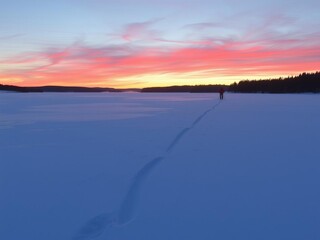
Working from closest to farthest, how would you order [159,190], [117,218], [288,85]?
[117,218] < [159,190] < [288,85]

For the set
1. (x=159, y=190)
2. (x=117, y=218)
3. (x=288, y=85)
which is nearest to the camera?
(x=117, y=218)

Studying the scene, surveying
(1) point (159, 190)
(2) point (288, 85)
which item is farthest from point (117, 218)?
(2) point (288, 85)

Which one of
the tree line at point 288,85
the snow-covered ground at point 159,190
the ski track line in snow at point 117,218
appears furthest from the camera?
the tree line at point 288,85

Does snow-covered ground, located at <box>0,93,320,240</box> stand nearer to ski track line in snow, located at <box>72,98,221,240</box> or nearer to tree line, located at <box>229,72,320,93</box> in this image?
ski track line in snow, located at <box>72,98,221,240</box>

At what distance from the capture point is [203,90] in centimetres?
15675

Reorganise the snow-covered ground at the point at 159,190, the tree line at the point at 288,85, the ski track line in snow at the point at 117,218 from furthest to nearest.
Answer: the tree line at the point at 288,85 → the snow-covered ground at the point at 159,190 → the ski track line in snow at the point at 117,218

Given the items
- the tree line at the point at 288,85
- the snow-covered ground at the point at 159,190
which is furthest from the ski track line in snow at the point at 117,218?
the tree line at the point at 288,85

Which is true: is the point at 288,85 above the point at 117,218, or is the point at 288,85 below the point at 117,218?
above

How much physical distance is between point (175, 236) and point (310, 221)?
4.22 ft

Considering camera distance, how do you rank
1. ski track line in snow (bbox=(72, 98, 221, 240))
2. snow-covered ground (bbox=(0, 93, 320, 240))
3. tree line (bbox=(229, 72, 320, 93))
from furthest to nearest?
1. tree line (bbox=(229, 72, 320, 93))
2. snow-covered ground (bbox=(0, 93, 320, 240))
3. ski track line in snow (bbox=(72, 98, 221, 240))

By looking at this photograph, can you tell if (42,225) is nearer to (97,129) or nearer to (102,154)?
(102,154)

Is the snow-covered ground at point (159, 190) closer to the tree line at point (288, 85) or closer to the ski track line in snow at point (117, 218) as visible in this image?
the ski track line in snow at point (117, 218)

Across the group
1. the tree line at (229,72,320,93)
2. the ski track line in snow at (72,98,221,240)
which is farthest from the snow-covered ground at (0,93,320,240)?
the tree line at (229,72,320,93)

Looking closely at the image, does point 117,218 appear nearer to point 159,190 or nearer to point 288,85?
A: point 159,190
